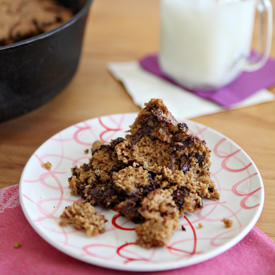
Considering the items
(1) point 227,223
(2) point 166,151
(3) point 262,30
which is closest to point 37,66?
(2) point 166,151

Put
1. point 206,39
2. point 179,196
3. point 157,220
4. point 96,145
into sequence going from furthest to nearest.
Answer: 1. point 206,39
2. point 96,145
3. point 179,196
4. point 157,220

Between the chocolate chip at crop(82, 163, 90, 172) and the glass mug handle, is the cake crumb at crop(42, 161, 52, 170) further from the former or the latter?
the glass mug handle

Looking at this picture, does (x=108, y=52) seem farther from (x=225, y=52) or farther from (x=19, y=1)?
(x=225, y=52)

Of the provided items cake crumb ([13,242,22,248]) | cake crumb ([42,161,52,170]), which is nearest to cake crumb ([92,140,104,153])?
cake crumb ([42,161,52,170])

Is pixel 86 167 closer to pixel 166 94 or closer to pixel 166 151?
pixel 166 151

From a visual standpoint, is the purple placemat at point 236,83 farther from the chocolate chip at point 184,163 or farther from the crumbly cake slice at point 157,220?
the crumbly cake slice at point 157,220

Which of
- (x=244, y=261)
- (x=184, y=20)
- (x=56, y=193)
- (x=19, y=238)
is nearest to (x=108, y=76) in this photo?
(x=184, y=20)

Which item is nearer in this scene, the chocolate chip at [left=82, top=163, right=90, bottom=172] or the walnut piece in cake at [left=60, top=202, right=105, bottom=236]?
the walnut piece in cake at [left=60, top=202, right=105, bottom=236]
